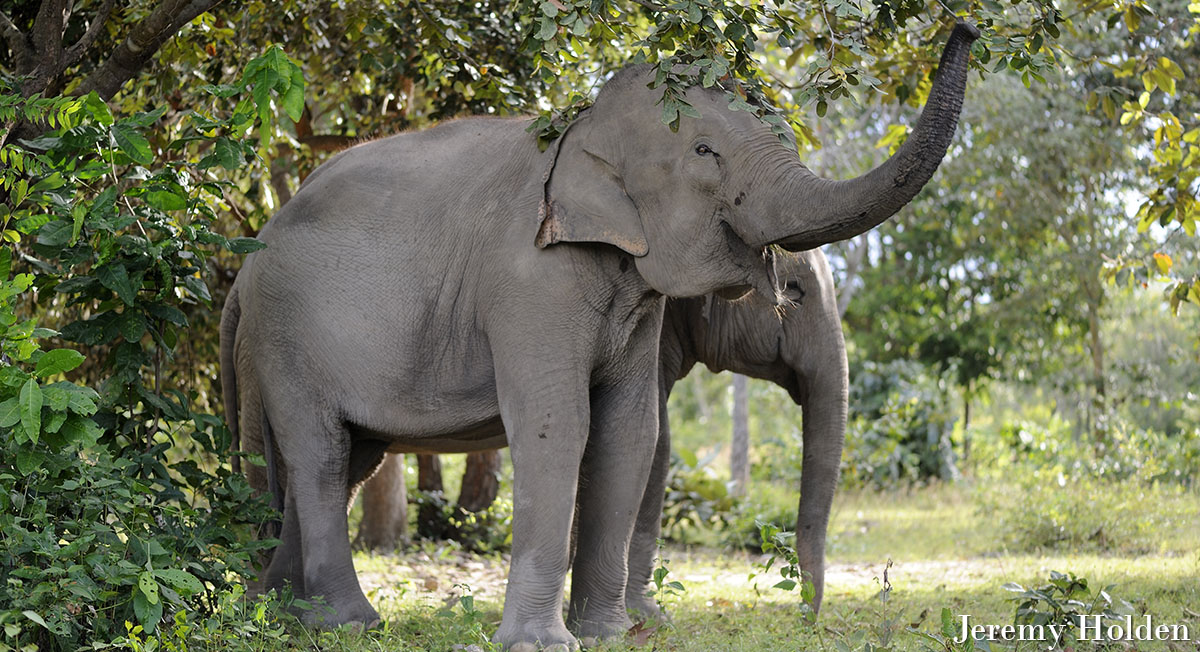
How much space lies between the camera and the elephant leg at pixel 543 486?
513 centimetres

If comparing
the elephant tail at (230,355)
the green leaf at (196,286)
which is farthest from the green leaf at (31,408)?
the elephant tail at (230,355)

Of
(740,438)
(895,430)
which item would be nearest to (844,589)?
(740,438)

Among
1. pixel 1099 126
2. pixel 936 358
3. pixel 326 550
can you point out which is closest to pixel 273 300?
pixel 326 550

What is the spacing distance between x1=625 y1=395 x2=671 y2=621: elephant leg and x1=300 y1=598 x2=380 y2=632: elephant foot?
150cm

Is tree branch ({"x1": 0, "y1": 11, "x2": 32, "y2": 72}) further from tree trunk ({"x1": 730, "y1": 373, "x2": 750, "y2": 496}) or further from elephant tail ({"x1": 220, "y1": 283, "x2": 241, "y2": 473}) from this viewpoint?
tree trunk ({"x1": 730, "y1": 373, "x2": 750, "y2": 496})

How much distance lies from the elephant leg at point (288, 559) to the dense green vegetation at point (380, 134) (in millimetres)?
298

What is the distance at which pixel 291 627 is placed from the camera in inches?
218

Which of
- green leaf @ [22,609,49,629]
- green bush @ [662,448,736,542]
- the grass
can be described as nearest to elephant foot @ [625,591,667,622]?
the grass

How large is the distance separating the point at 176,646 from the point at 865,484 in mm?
11275

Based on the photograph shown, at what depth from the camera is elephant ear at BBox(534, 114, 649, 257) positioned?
5223 mm

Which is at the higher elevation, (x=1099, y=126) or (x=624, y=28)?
(x=1099, y=126)

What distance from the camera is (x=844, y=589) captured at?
26.6 feet

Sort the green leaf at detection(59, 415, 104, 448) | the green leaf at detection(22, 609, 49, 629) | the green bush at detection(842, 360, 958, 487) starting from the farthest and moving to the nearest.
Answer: the green bush at detection(842, 360, 958, 487) → the green leaf at detection(59, 415, 104, 448) → the green leaf at detection(22, 609, 49, 629)

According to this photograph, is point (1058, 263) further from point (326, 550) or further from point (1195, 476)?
point (326, 550)
